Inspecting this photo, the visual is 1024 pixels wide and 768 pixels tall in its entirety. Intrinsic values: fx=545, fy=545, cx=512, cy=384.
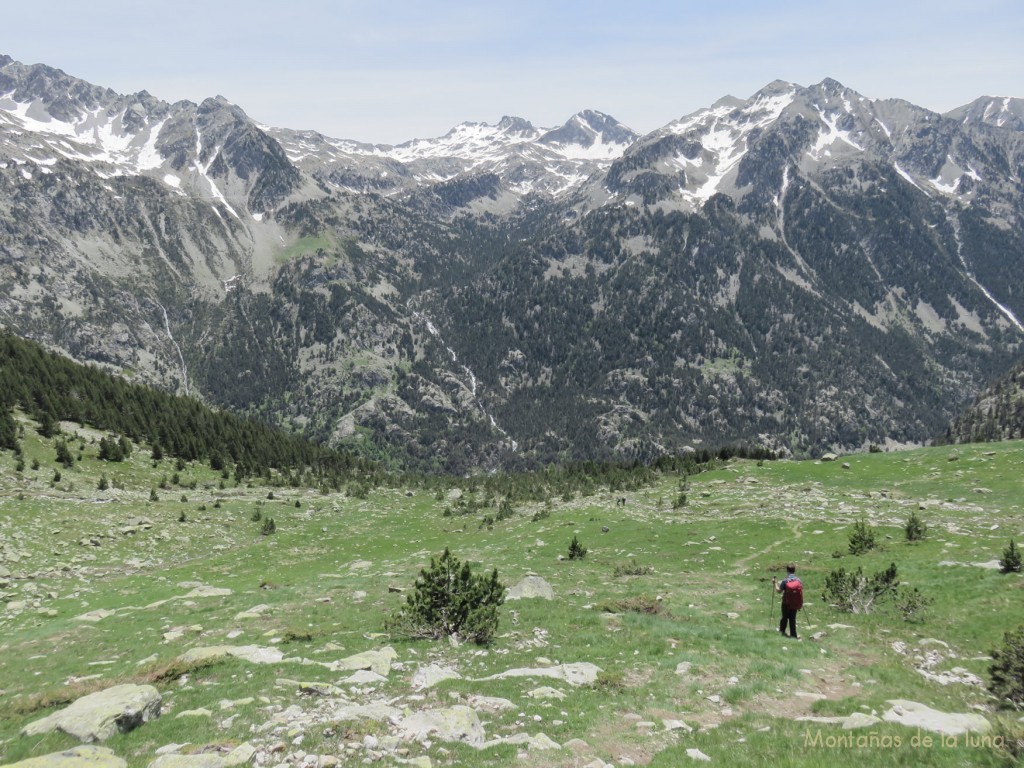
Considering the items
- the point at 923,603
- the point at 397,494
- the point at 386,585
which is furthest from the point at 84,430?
the point at 923,603

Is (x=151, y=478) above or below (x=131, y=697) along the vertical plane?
below

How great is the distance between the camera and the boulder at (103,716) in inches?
497

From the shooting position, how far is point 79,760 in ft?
34.7

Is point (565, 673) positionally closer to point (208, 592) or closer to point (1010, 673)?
point (1010, 673)

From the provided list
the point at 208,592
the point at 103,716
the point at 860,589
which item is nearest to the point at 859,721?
the point at 860,589

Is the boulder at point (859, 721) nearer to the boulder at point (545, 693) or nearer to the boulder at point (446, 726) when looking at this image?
the boulder at point (545, 693)

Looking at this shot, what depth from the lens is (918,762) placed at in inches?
420

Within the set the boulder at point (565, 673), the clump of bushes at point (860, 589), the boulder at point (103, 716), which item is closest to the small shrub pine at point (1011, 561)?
the clump of bushes at point (860, 589)

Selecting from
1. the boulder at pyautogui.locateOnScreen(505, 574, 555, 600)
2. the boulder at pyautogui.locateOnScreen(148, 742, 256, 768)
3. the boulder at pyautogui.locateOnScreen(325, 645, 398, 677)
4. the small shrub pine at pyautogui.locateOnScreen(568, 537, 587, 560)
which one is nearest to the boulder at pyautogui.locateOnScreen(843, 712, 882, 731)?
the boulder at pyautogui.locateOnScreen(325, 645, 398, 677)

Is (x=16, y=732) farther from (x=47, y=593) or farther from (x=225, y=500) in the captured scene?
(x=225, y=500)

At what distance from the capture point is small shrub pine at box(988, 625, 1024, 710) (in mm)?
14727

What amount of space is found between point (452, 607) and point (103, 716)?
1104cm

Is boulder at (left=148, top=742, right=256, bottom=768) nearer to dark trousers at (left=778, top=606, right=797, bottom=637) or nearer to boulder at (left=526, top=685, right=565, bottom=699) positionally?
boulder at (left=526, top=685, right=565, bottom=699)

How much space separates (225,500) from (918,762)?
67.2 metres
